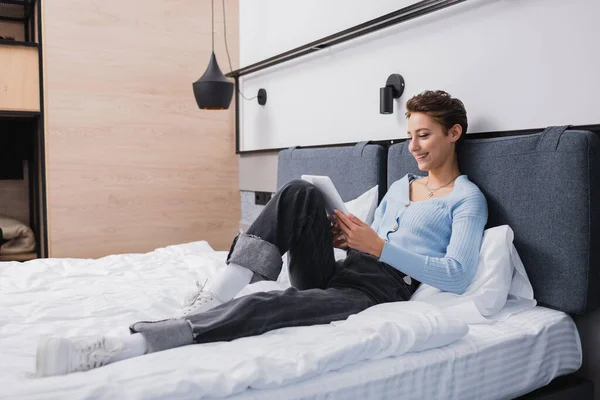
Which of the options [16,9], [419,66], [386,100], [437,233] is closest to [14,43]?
[16,9]

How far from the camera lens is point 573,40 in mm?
1639

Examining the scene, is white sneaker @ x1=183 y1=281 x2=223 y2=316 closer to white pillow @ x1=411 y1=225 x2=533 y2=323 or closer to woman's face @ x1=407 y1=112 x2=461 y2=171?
white pillow @ x1=411 y1=225 x2=533 y2=323

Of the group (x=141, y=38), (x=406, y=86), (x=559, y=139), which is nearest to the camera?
(x=559, y=139)

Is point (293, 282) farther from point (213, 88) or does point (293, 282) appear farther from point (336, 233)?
point (213, 88)

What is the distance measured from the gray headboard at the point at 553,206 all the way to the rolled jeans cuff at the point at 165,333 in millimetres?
1027

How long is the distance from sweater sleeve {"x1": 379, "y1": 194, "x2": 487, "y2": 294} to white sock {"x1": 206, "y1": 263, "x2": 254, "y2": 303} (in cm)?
39

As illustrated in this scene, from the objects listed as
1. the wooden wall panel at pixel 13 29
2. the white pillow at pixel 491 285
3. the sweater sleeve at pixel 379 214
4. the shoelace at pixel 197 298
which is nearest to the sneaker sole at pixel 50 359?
the shoelace at pixel 197 298

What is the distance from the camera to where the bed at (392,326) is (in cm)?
106

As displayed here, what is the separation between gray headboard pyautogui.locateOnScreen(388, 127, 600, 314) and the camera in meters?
1.50

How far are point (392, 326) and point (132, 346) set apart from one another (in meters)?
0.56

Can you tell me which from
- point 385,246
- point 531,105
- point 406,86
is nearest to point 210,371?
point 385,246

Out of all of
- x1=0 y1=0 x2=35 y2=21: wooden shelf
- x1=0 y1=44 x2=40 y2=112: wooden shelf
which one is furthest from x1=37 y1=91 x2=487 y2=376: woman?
x1=0 y1=0 x2=35 y2=21: wooden shelf

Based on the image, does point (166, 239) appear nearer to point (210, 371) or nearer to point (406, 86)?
point (406, 86)

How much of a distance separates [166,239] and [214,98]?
94 cm
